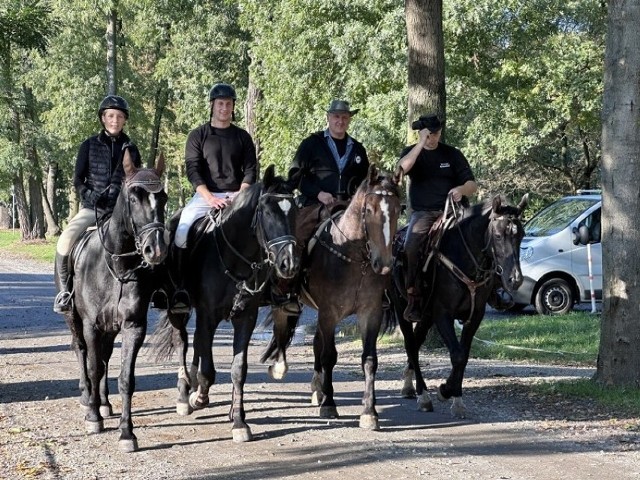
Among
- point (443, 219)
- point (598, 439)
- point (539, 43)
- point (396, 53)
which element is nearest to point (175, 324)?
point (443, 219)

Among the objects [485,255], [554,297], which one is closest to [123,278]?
[485,255]

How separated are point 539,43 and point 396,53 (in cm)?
658

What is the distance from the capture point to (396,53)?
101ft

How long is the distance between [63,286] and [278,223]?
2696 millimetres

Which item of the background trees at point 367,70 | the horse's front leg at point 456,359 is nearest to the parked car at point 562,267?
the background trees at point 367,70

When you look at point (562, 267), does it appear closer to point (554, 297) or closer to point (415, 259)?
point (554, 297)

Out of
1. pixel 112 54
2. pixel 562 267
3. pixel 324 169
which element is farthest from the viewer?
Result: pixel 112 54

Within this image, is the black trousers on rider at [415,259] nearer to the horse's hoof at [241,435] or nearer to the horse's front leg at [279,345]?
the horse's front leg at [279,345]

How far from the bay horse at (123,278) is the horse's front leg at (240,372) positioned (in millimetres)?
921

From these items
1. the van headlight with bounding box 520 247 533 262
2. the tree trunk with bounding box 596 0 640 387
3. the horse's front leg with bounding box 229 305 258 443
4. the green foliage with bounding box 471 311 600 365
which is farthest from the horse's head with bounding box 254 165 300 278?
the van headlight with bounding box 520 247 533 262

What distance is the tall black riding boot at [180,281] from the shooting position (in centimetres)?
1045

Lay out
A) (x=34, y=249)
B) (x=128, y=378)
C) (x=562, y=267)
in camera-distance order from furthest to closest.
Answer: (x=34, y=249) < (x=562, y=267) < (x=128, y=378)

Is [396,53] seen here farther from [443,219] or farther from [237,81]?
[443,219]

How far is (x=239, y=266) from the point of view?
1010 cm
